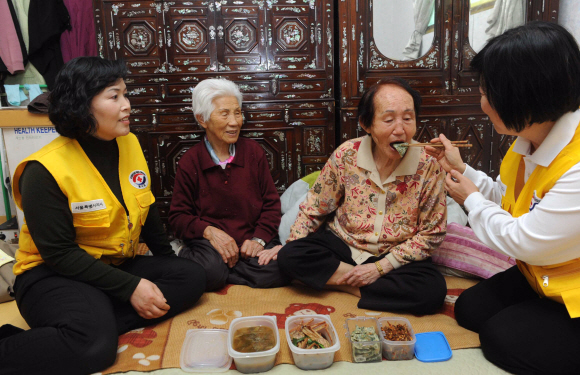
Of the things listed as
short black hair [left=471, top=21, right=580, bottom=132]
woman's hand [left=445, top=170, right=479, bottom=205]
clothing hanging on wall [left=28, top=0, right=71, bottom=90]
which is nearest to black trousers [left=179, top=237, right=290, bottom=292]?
woman's hand [left=445, top=170, right=479, bottom=205]

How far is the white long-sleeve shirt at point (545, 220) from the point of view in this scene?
1265 millimetres

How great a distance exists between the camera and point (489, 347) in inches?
60.2

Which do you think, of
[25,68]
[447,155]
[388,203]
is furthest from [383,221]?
[25,68]

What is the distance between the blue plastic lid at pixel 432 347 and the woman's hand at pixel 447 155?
0.69 m

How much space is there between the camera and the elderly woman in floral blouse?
6.25 feet

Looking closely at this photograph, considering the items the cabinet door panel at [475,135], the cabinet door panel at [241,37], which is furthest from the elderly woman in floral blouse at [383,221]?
the cabinet door panel at [475,135]

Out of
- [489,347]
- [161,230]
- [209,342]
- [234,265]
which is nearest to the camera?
[489,347]

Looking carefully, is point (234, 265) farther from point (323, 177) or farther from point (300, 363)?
point (300, 363)

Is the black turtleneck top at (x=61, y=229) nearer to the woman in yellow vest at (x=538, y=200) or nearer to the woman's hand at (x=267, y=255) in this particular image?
the woman's hand at (x=267, y=255)

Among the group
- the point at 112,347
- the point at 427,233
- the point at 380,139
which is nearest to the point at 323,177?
the point at 380,139

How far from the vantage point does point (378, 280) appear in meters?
1.96

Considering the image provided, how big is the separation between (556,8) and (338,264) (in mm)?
2858

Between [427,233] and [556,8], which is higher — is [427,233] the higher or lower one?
the lower one

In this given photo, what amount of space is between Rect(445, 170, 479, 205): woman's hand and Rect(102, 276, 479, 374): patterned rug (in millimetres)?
586
